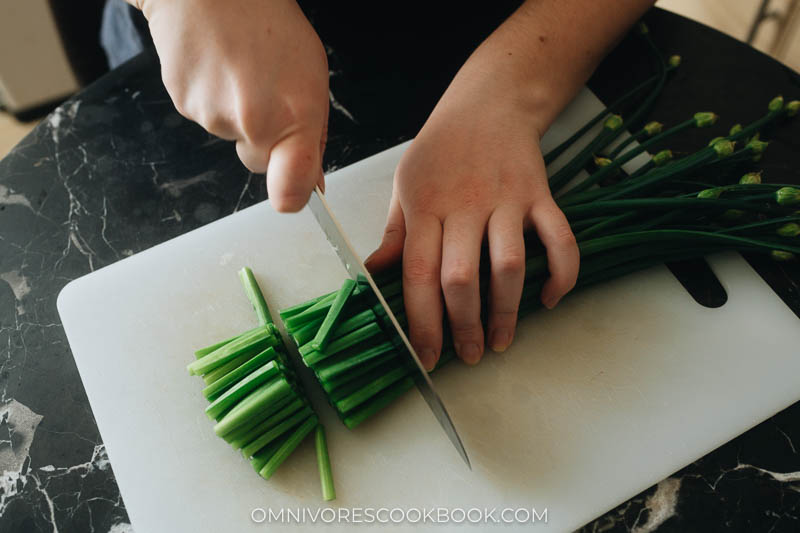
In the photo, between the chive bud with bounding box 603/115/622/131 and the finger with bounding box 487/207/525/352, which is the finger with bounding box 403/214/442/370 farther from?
the chive bud with bounding box 603/115/622/131

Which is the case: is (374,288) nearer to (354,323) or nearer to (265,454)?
(354,323)

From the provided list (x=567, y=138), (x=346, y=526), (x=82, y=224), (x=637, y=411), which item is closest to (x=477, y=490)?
(x=346, y=526)

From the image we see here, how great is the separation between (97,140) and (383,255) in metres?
0.91

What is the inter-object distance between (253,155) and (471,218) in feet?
1.49

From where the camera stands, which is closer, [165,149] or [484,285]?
[484,285]

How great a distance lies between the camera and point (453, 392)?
1310 mm

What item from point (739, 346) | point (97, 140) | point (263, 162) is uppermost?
point (263, 162)

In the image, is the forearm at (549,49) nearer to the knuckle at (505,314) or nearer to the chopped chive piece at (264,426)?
the knuckle at (505,314)

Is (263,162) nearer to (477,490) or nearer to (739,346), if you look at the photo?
(477,490)

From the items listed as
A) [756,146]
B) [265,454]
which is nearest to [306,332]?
[265,454]

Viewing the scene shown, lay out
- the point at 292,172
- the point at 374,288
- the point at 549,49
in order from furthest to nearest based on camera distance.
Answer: the point at 549,49
the point at 374,288
the point at 292,172

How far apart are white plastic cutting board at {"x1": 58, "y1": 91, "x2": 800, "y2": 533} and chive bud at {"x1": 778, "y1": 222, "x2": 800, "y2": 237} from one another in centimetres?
11

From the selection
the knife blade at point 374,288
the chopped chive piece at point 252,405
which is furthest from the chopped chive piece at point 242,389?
the knife blade at point 374,288

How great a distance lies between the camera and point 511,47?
5.00 feet
